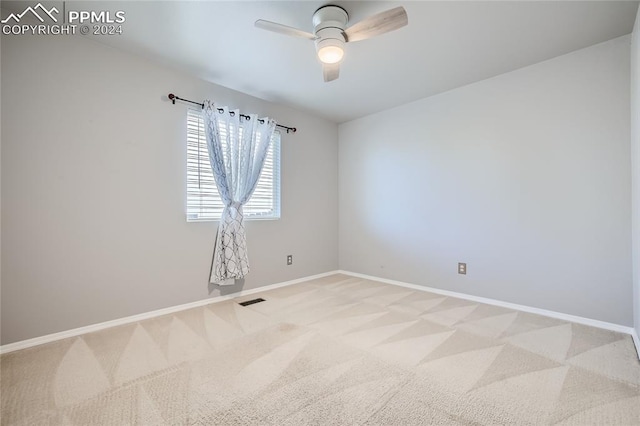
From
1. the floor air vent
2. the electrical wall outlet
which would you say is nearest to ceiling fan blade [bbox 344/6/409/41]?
the electrical wall outlet

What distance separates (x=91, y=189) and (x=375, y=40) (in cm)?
264

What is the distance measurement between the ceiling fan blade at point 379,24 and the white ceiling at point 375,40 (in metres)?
0.19

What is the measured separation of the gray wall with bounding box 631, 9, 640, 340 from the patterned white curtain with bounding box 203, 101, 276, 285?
10.2 ft

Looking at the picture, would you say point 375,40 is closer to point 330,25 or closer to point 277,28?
point 330,25

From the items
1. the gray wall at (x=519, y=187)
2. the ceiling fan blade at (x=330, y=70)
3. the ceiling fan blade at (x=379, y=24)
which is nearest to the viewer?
the ceiling fan blade at (x=379, y=24)

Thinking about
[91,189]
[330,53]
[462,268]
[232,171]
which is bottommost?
[462,268]

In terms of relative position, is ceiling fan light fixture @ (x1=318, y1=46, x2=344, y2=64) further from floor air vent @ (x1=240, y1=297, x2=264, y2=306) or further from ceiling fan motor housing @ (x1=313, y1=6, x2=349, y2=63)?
floor air vent @ (x1=240, y1=297, x2=264, y2=306)

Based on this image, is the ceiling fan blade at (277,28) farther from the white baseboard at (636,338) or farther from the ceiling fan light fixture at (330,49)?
the white baseboard at (636,338)

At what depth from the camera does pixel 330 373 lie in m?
1.69

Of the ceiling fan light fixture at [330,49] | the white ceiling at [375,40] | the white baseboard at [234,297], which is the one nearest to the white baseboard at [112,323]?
the white baseboard at [234,297]

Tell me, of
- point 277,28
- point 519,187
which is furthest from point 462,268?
point 277,28

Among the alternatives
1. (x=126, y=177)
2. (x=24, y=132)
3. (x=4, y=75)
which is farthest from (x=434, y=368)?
(x=4, y=75)

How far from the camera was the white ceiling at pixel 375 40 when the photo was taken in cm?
198

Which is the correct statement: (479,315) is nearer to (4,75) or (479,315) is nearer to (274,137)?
(274,137)
